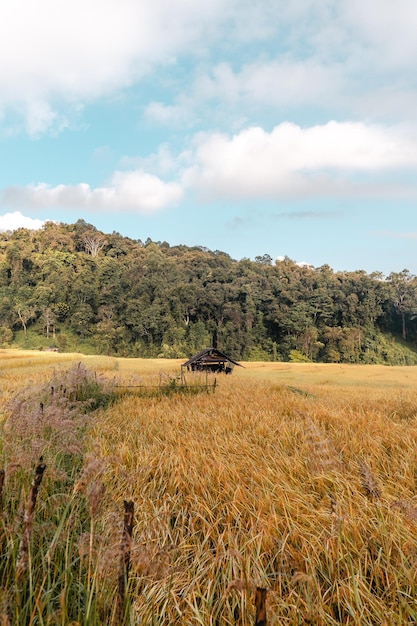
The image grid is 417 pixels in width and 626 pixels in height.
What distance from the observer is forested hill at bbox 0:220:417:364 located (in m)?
54.4

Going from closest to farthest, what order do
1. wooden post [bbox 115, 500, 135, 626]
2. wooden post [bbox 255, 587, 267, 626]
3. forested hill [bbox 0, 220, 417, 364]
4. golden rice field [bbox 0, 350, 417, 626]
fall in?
wooden post [bbox 255, 587, 267, 626] → wooden post [bbox 115, 500, 135, 626] → golden rice field [bbox 0, 350, 417, 626] → forested hill [bbox 0, 220, 417, 364]

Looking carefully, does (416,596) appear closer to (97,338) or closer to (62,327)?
(97,338)

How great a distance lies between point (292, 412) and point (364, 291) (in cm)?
6088

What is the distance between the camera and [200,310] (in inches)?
Answer: 2335

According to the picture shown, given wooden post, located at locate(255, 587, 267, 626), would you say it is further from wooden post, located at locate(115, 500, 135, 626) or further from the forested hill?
the forested hill

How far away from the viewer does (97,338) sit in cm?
5350

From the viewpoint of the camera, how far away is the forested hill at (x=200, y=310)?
178ft

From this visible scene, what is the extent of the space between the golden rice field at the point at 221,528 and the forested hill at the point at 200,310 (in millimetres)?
45917

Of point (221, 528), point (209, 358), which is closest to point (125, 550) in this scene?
point (221, 528)

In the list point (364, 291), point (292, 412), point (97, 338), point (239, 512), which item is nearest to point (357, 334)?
point (364, 291)

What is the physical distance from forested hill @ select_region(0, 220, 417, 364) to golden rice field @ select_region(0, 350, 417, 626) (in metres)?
45.9

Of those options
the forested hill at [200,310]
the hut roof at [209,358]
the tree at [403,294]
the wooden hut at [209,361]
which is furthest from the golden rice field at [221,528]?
A: the tree at [403,294]

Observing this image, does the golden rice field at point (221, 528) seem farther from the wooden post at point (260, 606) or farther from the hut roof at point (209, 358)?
the hut roof at point (209, 358)

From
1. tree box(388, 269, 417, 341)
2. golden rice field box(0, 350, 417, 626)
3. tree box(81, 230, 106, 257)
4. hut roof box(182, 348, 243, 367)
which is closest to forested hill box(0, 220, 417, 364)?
tree box(388, 269, 417, 341)
